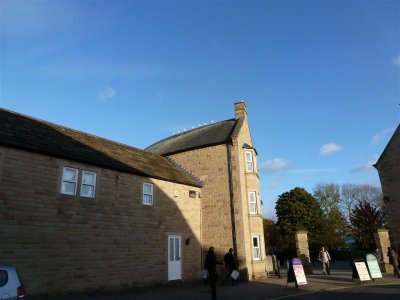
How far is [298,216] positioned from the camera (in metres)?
47.2

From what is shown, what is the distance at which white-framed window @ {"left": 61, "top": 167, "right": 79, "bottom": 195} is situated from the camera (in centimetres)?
1452

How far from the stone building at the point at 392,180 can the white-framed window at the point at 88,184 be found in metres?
21.1

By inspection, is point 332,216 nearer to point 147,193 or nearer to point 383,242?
point 383,242

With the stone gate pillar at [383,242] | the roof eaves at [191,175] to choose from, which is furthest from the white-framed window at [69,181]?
the stone gate pillar at [383,242]

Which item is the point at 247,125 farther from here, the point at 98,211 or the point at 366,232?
the point at 366,232

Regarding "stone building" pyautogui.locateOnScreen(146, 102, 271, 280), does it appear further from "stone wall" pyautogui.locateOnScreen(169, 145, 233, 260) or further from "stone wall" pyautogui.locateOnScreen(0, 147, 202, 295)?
"stone wall" pyautogui.locateOnScreen(0, 147, 202, 295)

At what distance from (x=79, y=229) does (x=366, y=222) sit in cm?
→ 4226

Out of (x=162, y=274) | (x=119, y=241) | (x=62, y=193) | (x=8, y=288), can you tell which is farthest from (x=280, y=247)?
(x=8, y=288)

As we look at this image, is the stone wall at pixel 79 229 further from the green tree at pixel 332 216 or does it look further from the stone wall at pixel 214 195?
the green tree at pixel 332 216

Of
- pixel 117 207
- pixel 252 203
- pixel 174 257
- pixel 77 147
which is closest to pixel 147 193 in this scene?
pixel 117 207

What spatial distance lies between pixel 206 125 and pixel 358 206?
3393cm

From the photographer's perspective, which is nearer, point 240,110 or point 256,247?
point 256,247

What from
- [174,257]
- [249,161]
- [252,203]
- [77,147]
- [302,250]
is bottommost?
[174,257]

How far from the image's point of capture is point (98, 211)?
15477 mm
